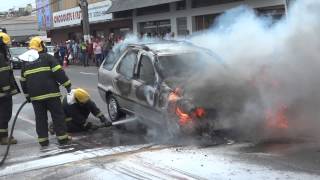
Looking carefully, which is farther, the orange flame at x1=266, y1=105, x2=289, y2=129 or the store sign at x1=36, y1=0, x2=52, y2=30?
the store sign at x1=36, y1=0, x2=52, y2=30

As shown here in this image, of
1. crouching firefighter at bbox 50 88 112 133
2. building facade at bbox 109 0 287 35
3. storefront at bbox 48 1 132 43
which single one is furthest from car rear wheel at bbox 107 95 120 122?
storefront at bbox 48 1 132 43

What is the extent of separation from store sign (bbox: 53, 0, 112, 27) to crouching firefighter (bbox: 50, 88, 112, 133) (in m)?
25.5

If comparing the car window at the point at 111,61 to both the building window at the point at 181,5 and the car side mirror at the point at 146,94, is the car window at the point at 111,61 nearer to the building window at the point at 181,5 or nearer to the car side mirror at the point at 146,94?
the car side mirror at the point at 146,94

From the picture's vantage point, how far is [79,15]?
41.2 meters

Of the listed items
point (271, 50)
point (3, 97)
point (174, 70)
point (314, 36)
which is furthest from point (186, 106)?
point (3, 97)

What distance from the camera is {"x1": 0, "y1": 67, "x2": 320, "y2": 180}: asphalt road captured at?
6.39m

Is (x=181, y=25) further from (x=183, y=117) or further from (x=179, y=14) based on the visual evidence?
(x=183, y=117)

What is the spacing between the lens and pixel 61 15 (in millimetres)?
45594

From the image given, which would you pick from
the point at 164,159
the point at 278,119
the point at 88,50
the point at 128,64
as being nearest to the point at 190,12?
the point at 88,50

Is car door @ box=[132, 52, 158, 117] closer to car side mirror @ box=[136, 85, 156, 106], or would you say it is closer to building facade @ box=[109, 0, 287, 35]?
car side mirror @ box=[136, 85, 156, 106]

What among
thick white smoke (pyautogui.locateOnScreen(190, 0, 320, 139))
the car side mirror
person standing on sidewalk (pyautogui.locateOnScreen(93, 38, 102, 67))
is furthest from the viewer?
person standing on sidewalk (pyautogui.locateOnScreen(93, 38, 102, 67))

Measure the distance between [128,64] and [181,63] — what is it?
1.27 m

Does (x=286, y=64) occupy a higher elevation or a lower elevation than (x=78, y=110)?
higher

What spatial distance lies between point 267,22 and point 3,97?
452 centimetres
